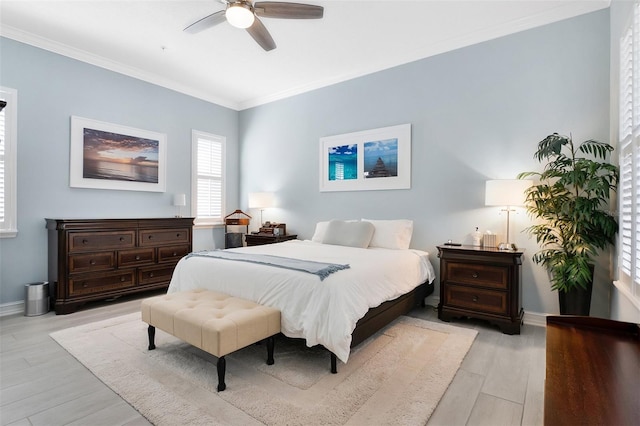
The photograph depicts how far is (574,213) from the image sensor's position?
9.38 ft

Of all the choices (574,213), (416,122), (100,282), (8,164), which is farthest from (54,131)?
(574,213)

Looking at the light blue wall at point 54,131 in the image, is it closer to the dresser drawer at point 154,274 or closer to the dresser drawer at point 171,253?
the dresser drawer at point 171,253

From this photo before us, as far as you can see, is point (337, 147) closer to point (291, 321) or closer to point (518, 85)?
point (518, 85)

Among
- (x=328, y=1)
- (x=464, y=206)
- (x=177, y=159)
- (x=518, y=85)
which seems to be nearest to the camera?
(x=328, y=1)

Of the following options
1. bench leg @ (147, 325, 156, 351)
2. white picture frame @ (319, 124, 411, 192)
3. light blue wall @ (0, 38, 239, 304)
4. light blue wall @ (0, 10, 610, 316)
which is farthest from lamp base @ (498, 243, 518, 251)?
light blue wall @ (0, 38, 239, 304)

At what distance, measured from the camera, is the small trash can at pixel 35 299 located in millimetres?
3648

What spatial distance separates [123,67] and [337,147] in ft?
10.5

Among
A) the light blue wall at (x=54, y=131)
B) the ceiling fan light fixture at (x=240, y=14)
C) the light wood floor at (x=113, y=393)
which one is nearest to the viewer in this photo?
the light wood floor at (x=113, y=393)

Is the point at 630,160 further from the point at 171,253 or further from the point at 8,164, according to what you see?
the point at 8,164

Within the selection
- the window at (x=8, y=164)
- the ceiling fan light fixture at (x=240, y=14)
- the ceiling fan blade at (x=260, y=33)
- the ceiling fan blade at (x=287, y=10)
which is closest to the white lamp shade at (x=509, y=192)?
the ceiling fan blade at (x=287, y=10)

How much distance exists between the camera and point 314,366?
2484mm

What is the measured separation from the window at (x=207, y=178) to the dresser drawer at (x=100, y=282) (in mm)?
1531

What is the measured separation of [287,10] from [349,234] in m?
2.45

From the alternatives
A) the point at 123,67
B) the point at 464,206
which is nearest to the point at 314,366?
the point at 464,206
